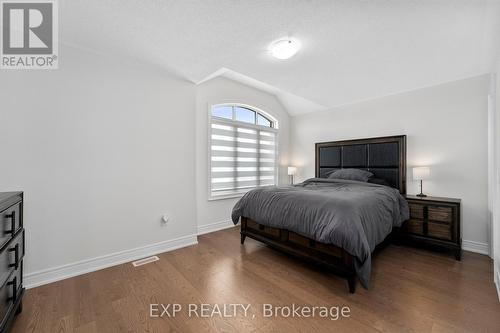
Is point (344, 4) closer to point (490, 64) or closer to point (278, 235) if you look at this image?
point (490, 64)

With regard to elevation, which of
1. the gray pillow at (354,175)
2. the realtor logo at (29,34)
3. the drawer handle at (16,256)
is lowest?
the drawer handle at (16,256)

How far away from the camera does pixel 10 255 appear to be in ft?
4.71

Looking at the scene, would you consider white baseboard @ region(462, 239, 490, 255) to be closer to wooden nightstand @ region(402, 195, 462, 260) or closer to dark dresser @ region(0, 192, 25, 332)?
wooden nightstand @ region(402, 195, 462, 260)

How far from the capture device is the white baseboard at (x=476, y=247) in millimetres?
2679

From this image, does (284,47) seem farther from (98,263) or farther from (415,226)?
(98,263)

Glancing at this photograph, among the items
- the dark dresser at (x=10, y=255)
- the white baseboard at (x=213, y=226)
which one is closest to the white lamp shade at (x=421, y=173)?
the white baseboard at (x=213, y=226)

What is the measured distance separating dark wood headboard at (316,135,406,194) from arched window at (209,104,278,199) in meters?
1.14

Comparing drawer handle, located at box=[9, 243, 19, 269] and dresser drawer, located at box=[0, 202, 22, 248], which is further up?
dresser drawer, located at box=[0, 202, 22, 248]

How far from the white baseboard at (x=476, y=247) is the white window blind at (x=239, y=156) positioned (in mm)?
3222

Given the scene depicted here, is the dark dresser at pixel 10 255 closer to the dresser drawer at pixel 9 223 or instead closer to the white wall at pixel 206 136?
the dresser drawer at pixel 9 223

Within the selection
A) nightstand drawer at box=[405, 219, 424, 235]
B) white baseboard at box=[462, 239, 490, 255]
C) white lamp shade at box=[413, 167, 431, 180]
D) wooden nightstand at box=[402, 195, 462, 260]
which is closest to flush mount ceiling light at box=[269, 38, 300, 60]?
white lamp shade at box=[413, 167, 431, 180]

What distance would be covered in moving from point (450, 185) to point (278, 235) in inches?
103

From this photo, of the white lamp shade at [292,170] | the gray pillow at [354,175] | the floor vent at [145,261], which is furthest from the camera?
the white lamp shade at [292,170]

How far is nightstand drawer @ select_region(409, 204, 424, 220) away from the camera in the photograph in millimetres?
2814
